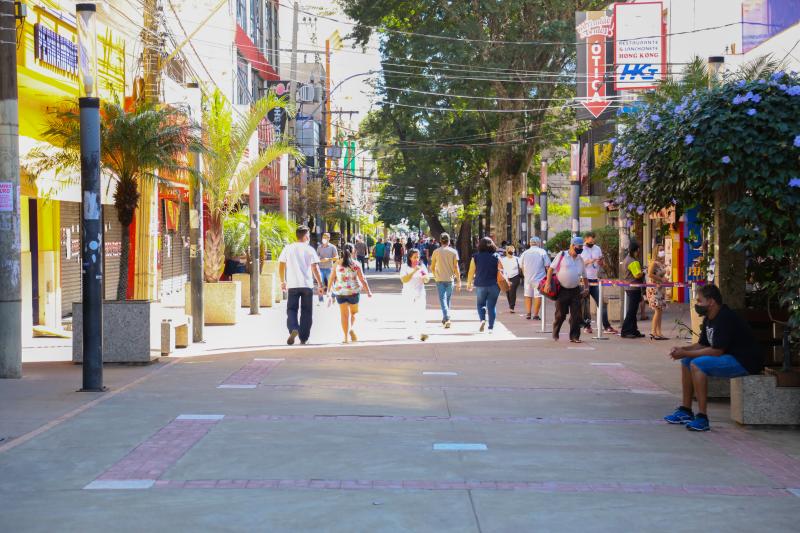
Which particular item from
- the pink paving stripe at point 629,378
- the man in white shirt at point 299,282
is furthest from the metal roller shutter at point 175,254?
the pink paving stripe at point 629,378

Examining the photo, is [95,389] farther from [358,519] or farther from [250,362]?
[358,519]

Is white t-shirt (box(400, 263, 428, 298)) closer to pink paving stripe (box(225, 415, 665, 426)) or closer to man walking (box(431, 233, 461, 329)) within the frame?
man walking (box(431, 233, 461, 329))

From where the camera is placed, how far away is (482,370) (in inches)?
562

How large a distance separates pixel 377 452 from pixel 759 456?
2.92m

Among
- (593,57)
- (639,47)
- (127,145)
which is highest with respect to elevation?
(593,57)

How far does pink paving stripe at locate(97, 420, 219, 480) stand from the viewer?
7855mm

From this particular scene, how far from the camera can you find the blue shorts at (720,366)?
1006 centimetres

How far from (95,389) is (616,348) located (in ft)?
28.4

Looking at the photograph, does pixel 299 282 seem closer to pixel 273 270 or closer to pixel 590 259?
pixel 590 259

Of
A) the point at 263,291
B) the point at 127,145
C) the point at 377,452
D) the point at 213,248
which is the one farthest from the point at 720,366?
the point at 263,291

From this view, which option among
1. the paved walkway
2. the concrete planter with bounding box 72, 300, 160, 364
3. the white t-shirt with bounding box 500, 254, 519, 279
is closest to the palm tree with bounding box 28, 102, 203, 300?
the concrete planter with bounding box 72, 300, 160, 364

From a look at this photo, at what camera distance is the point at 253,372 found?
45.1 ft

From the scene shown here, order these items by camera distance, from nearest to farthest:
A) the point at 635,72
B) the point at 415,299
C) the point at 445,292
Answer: the point at 415,299 < the point at 445,292 < the point at 635,72

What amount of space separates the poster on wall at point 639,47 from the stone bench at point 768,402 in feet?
53.4
